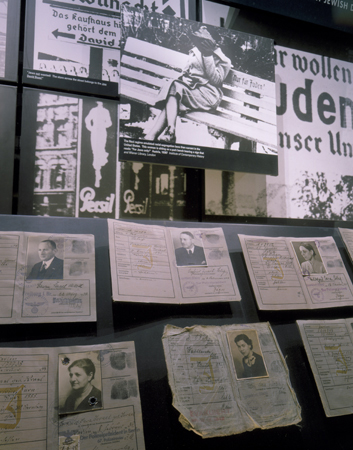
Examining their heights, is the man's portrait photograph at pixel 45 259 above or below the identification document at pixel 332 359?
above

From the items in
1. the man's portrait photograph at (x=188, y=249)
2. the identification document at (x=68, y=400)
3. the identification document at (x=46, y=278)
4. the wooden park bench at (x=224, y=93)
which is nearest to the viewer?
the identification document at (x=68, y=400)

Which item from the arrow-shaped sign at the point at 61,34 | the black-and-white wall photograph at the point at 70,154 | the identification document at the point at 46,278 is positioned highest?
the arrow-shaped sign at the point at 61,34

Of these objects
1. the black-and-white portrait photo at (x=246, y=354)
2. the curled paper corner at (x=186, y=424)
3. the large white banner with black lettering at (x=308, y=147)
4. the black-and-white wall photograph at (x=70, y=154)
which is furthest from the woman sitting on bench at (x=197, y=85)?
the curled paper corner at (x=186, y=424)

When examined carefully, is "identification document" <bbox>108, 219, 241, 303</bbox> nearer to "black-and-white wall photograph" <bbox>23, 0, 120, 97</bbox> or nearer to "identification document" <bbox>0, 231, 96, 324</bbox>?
"identification document" <bbox>0, 231, 96, 324</bbox>

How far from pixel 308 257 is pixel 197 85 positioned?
624 millimetres

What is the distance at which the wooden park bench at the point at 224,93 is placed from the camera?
3.62 ft

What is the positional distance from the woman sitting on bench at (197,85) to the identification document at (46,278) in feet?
1.56

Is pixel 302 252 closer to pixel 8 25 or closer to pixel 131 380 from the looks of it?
pixel 131 380

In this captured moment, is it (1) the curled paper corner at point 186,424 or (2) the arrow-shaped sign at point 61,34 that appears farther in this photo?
(2) the arrow-shaped sign at point 61,34

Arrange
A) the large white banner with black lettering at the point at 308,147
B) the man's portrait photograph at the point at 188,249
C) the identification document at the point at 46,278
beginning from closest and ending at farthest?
the identification document at the point at 46,278
the man's portrait photograph at the point at 188,249
the large white banner with black lettering at the point at 308,147

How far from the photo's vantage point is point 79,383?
0.65 metres

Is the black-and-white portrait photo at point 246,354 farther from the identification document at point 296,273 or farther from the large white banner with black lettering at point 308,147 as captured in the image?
the large white banner with black lettering at point 308,147

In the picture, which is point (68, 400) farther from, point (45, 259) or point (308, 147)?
point (308, 147)

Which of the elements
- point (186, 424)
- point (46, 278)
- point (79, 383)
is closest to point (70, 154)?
point (46, 278)
